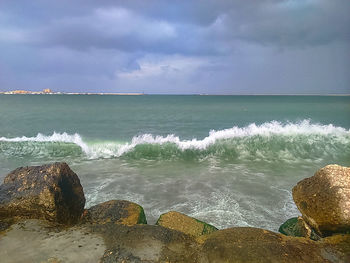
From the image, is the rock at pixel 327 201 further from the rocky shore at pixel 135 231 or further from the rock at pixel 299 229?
the rock at pixel 299 229

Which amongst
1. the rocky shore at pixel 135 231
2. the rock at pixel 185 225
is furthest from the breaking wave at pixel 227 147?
the rocky shore at pixel 135 231

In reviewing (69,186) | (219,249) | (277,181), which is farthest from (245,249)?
(277,181)

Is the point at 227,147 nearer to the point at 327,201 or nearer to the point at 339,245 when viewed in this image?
the point at 327,201

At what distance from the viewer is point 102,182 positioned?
970 cm

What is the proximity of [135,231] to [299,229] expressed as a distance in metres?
3.22

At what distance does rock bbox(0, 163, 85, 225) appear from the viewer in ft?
15.0

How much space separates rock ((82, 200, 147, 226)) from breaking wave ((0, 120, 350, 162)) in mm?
8882

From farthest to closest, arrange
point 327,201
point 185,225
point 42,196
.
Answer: point 185,225 < point 42,196 < point 327,201

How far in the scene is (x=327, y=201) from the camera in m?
4.12

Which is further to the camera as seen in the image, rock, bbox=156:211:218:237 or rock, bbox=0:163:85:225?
rock, bbox=156:211:218:237

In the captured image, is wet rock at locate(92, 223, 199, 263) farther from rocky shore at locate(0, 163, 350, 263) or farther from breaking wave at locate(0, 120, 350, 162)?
breaking wave at locate(0, 120, 350, 162)

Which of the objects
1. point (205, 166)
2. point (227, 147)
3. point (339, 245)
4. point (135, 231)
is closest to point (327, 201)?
point (339, 245)

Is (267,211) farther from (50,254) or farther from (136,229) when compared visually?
(50,254)

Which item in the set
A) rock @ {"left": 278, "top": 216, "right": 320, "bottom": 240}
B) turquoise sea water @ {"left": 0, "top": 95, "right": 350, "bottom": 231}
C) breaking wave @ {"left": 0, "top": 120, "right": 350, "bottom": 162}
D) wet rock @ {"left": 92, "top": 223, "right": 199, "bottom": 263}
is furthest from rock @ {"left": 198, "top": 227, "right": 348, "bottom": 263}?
breaking wave @ {"left": 0, "top": 120, "right": 350, "bottom": 162}
